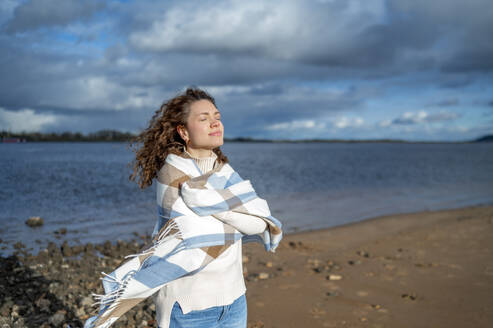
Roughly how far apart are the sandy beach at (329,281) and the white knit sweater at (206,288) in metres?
2.70

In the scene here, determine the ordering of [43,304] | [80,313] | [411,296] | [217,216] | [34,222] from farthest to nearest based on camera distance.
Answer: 1. [34,222]
2. [411,296]
3. [43,304]
4. [80,313]
5. [217,216]

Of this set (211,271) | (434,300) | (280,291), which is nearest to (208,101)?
(211,271)

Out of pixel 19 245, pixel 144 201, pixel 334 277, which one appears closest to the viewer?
pixel 334 277

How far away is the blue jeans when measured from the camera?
2.47 meters

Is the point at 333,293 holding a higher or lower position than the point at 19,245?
higher

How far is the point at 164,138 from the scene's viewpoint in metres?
2.82

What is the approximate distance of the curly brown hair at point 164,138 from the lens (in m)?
2.81

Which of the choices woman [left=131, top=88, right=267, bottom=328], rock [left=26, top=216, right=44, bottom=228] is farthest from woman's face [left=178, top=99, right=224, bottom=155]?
rock [left=26, top=216, right=44, bottom=228]

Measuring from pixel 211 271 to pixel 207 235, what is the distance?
0.92ft

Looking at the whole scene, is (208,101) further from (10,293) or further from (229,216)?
(10,293)

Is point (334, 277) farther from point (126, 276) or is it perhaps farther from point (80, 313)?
point (126, 276)

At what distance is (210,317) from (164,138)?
1.32 metres

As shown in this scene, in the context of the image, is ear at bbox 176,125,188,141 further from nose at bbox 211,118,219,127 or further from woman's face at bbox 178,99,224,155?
nose at bbox 211,118,219,127

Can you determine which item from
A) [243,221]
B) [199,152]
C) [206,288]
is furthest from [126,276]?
[199,152]
